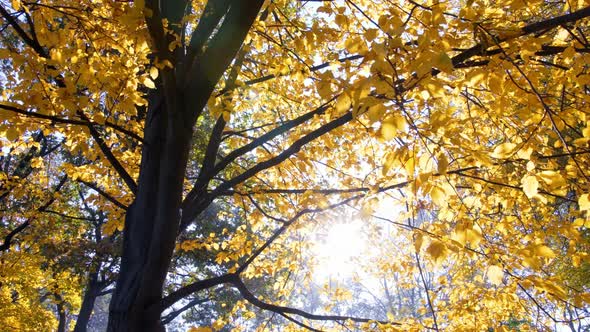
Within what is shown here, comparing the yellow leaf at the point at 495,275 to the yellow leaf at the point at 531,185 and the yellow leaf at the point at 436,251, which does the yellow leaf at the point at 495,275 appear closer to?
the yellow leaf at the point at 436,251

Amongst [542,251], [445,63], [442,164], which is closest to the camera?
[445,63]

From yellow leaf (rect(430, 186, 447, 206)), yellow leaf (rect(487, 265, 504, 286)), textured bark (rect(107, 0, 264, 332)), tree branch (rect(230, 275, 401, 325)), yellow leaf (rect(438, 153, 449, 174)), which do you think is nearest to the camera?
yellow leaf (rect(438, 153, 449, 174))

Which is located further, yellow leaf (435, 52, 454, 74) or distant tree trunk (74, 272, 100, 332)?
distant tree trunk (74, 272, 100, 332)

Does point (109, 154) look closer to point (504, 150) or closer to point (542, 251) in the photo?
point (504, 150)

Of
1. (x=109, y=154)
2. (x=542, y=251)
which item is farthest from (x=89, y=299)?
(x=542, y=251)

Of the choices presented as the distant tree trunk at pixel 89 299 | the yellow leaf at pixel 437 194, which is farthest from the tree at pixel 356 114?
the distant tree trunk at pixel 89 299

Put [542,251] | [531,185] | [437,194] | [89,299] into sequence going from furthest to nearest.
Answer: [89,299]
[542,251]
[437,194]
[531,185]

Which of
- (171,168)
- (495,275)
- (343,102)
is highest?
(171,168)

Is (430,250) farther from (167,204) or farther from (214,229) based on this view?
(214,229)

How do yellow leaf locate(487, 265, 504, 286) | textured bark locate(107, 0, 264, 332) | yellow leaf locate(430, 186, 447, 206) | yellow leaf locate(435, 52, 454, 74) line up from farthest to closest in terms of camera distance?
1. textured bark locate(107, 0, 264, 332)
2. yellow leaf locate(487, 265, 504, 286)
3. yellow leaf locate(430, 186, 447, 206)
4. yellow leaf locate(435, 52, 454, 74)

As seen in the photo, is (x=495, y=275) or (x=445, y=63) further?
(x=495, y=275)

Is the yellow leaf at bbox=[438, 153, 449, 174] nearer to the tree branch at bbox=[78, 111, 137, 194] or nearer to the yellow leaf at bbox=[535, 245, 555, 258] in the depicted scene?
the yellow leaf at bbox=[535, 245, 555, 258]

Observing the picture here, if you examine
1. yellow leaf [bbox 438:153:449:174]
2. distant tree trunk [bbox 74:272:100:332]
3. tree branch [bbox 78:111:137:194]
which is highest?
distant tree trunk [bbox 74:272:100:332]

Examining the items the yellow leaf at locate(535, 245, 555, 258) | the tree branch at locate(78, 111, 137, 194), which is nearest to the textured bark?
the tree branch at locate(78, 111, 137, 194)
